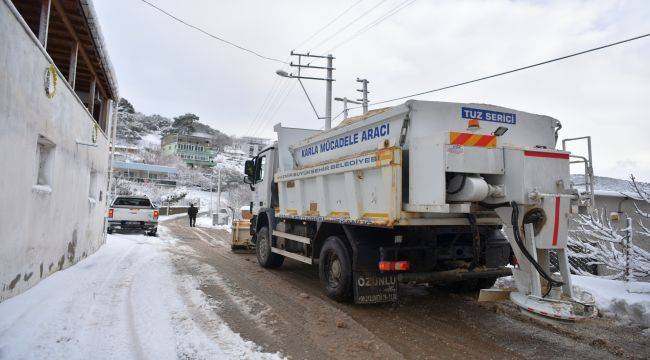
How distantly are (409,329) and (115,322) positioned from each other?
135 inches

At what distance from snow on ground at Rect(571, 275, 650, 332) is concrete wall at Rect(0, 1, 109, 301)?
772cm

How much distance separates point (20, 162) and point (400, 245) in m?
4.93

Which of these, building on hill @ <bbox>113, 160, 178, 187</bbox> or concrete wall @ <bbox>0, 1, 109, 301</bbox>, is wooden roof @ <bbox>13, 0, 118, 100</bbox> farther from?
building on hill @ <bbox>113, 160, 178, 187</bbox>

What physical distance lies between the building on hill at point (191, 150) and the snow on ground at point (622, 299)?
106520 mm

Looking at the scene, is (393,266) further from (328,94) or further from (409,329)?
(328,94)

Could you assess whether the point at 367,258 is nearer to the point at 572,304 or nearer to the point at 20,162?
the point at 572,304

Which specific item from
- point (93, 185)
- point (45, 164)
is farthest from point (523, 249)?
point (93, 185)

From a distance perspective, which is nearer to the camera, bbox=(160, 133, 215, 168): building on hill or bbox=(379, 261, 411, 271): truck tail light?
bbox=(379, 261, 411, 271): truck tail light

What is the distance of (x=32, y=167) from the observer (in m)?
5.62

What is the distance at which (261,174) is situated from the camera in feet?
33.4

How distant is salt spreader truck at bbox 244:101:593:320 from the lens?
4.53 metres

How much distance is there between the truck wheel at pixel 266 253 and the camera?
9.20 m

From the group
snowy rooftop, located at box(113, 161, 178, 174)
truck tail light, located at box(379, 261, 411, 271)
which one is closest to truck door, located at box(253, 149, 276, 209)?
truck tail light, located at box(379, 261, 411, 271)

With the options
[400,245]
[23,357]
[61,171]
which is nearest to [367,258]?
[400,245]
